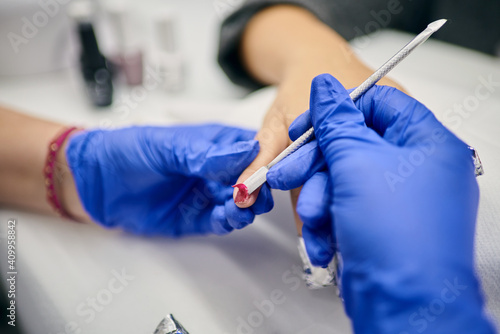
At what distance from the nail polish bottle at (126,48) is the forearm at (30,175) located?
15.2 inches

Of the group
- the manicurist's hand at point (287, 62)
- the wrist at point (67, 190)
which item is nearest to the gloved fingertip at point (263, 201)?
the manicurist's hand at point (287, 62)

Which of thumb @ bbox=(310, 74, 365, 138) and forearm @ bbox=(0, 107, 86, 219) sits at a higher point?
thumb @ bbox=(310, 74, 365, 138)

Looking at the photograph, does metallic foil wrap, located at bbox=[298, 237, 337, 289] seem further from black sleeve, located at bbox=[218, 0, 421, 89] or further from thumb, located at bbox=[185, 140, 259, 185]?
black sleeve, located at bbox=[218, 0, 421, 89]

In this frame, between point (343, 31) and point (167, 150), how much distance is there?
591 mm

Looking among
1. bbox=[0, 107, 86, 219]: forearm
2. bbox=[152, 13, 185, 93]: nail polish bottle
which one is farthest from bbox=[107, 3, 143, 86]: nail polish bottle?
bbox=[0, 107, 86, 219]: forearm

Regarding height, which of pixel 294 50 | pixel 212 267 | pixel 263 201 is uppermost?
pixel 294 50

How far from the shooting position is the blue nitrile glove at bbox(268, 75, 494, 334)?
0.93 feet

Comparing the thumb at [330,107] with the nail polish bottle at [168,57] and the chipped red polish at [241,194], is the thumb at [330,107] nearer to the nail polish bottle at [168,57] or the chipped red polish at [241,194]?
the chipped red polish at [241,194]

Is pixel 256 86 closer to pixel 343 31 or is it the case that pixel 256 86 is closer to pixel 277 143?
pixel 343 31

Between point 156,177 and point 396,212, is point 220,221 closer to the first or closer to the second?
point 156,177

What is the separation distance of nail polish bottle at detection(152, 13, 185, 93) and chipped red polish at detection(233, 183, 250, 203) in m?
0.61

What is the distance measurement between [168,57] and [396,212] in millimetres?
797

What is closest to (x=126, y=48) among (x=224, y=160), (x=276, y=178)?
(x=224, y=160)

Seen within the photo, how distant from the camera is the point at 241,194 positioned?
44 cm
